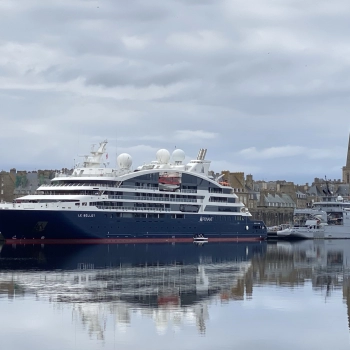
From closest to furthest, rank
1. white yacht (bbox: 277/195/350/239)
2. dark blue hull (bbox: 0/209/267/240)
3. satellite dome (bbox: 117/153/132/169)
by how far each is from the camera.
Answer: dark blue hull (bbox: 0/209/267/240)
satellite dome (bbox: 117/153/132/169)
white yacht (bbox: 277/195/350/239)

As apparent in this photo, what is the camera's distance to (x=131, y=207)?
85000 mm

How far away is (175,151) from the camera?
313 ft

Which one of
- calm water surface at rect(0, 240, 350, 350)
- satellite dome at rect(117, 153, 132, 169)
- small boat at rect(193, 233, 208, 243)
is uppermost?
satellite dome at rect(117, 153, 132, 169)

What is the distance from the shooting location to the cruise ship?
260 ft

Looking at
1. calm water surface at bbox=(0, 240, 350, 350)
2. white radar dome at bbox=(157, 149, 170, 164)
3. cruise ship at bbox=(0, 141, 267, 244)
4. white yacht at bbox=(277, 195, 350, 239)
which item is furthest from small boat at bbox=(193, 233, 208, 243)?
calm water surface at bbox=(0, 240, 350, 350)

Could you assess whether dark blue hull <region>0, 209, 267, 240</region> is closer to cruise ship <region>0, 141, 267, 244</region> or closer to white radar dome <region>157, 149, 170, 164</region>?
cruise ship <region>0, 141, 267, 244</region>

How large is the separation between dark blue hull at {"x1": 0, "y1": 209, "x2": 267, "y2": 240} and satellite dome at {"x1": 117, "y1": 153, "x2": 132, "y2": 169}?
23.5 ft

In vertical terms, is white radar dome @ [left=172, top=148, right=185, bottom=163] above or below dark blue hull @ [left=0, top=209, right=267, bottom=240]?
above

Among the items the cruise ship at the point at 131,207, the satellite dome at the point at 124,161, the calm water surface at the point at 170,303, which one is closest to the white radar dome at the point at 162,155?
the cruise ship at the point at 131,207

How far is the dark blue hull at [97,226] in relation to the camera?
78188mm

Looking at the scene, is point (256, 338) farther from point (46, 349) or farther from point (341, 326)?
point (46, 349)

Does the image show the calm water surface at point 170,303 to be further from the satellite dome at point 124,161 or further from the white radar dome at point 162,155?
the white radar dome at point 162,155

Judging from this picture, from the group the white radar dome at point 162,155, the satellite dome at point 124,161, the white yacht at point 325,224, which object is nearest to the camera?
the satellite dome at point 124,161

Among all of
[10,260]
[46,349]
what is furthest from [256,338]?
[10,260]
